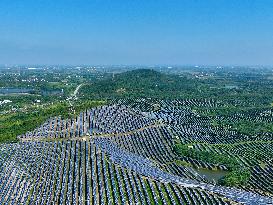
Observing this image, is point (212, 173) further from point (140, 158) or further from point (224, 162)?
point (140, 158)

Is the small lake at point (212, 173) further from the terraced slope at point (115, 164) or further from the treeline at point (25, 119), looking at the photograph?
the treeline at point (25, 119)

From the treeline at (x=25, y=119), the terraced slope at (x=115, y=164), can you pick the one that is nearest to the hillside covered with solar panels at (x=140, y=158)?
the terraced slope at (x=115, y=164)

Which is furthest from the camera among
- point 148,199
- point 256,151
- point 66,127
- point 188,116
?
point 188,116

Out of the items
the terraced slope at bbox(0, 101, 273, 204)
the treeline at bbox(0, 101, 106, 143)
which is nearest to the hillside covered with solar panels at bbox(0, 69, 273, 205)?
the terraced slope at bbox(0, 101, 273, 204)

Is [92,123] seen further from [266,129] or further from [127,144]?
[266,129]

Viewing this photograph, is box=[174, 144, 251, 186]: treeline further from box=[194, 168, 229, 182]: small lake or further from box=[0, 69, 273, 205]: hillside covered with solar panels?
box=[194, 168, 229, 182]: small lake

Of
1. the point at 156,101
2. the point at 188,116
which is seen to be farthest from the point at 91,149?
the point at 156,101

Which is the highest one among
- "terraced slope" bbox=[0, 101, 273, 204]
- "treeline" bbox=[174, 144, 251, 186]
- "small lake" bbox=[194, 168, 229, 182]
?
"terraced slope" bbox=[0, 101, 273, 204]
